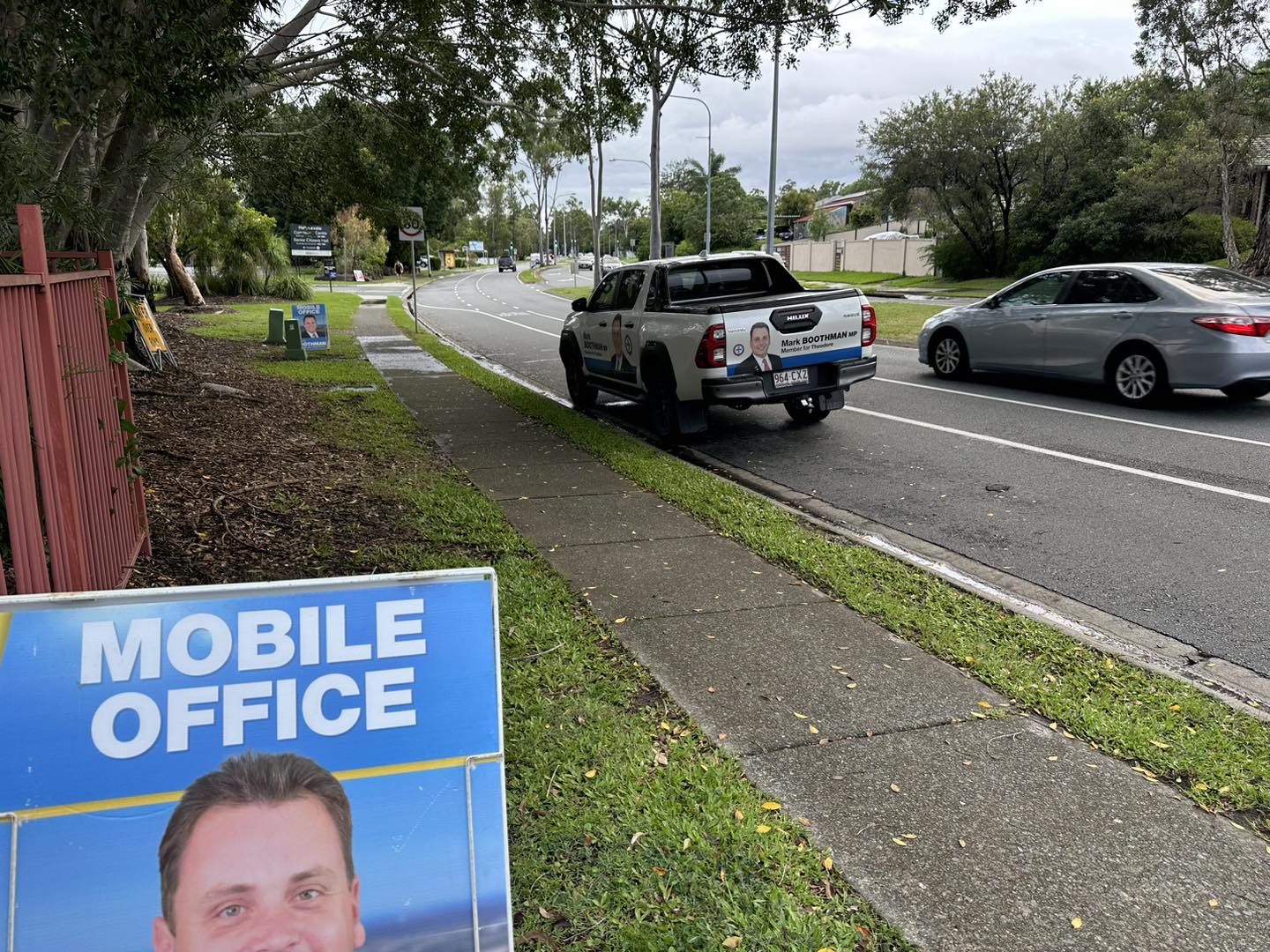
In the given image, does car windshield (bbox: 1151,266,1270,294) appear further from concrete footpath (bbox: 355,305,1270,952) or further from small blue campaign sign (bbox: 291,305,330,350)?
small blue campaign sign (bbox: 291,305,330,350)

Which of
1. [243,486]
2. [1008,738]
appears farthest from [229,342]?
[1008,738]

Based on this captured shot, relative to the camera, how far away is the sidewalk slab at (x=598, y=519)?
21.2 ft

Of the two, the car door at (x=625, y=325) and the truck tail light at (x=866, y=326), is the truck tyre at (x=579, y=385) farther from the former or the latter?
the truck tail light at (x=866, y=326)

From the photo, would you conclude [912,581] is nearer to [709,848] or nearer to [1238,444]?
[709,848]

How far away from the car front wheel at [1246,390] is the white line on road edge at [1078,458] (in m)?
2.82

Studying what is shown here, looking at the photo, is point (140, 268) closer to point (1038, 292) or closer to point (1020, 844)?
point (1038, 292)

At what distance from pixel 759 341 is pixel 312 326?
1152cm

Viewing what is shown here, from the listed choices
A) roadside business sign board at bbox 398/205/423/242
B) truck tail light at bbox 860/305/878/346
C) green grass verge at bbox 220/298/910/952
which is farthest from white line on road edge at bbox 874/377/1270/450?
roadside business sign board at bbox 398/205/423/242

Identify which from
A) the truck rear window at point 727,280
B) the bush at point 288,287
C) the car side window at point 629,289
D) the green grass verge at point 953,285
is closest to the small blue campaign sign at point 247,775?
the truck rear window at point 727,280

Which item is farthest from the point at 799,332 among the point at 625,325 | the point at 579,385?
the point at 579,385

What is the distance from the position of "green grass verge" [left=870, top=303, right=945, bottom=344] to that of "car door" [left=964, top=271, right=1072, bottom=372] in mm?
5480

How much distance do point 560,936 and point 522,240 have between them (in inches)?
6986

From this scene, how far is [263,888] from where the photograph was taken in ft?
6.29

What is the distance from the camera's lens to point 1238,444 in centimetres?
881
